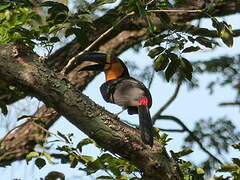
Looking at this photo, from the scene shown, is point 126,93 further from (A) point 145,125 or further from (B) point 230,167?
(B) point 230,167

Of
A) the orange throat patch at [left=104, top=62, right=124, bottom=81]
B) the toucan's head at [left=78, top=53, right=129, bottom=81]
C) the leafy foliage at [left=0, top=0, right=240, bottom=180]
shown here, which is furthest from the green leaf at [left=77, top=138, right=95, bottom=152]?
the orange throat patch at [left=104, top=62, right=124, bottom=81]

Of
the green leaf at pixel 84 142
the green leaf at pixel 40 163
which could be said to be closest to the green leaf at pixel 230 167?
the green leaf at pixel 84 142

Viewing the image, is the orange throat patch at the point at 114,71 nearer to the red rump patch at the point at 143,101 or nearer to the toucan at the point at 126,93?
the toucan at the point at 126,93

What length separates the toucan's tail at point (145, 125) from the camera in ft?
9.70

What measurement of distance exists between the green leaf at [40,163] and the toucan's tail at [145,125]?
0.63m

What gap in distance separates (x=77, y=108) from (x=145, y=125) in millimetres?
551

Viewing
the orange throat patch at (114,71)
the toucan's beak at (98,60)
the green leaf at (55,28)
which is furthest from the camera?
the orange throat patch at (114,71)

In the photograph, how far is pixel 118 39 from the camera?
5512mm

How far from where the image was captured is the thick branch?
2.79 meters

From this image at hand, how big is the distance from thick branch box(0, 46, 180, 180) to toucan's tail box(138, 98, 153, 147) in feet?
0.12

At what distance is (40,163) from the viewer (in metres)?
3.47

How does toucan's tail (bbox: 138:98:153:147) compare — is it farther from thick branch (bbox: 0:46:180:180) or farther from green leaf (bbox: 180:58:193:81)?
green leaf (bbox: 180:58:193:81)

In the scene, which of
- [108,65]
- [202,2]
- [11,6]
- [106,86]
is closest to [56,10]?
[11,6]

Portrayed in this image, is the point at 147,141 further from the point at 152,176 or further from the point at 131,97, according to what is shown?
the point at 131,97
